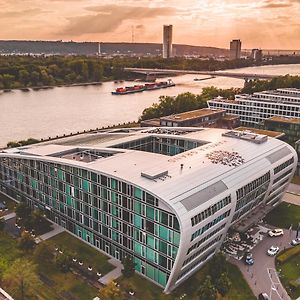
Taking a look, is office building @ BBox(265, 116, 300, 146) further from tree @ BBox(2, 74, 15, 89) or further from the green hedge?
tree @ BBox(2, 74, 15, 89)

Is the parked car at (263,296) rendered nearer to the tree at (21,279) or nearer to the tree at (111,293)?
the tree at (111,293)

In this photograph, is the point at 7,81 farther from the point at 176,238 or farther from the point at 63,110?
the point at 176,238

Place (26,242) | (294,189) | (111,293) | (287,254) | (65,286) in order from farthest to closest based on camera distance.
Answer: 1. (294,189)
2. (287,254)
3. (26,242)
4. (65,286)
5. (111,293)

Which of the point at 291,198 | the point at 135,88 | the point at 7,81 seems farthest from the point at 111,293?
the point at 7,81

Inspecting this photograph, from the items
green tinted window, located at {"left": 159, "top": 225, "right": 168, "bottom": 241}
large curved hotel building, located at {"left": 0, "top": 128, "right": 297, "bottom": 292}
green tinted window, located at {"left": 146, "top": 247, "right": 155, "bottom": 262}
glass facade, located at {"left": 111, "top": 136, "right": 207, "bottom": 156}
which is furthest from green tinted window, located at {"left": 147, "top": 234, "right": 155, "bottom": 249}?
glass facade, located at {"left": 111, "top": 136, "right": 207, "bottom": 156}

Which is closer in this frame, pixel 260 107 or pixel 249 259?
pixel 249 259

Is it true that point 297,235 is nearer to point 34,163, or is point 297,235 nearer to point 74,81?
point 34,163

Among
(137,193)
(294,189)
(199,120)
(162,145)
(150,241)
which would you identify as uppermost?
(137,193)
